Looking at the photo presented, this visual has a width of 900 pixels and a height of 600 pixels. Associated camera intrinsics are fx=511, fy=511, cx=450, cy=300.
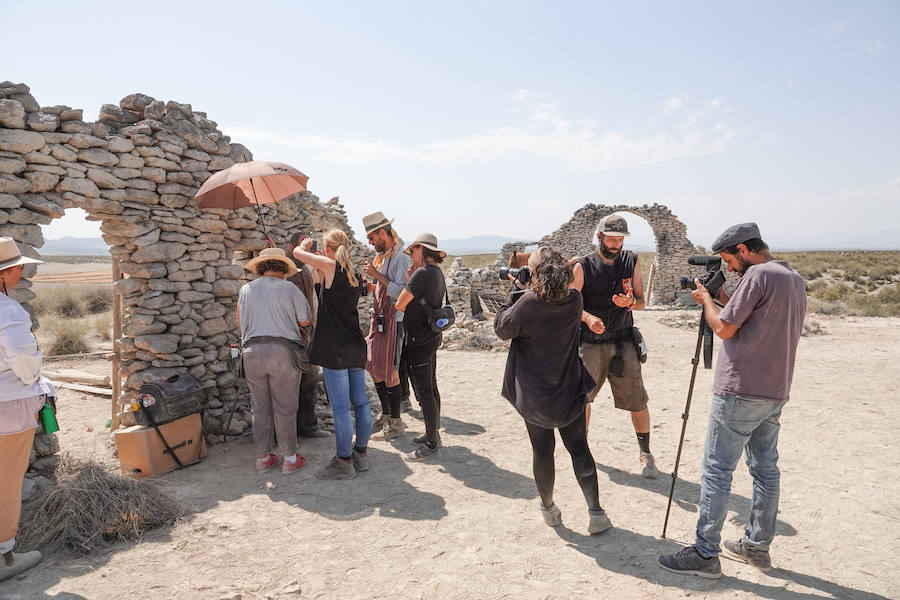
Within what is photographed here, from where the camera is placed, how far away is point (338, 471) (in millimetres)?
4590

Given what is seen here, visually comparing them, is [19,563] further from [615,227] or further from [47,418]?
[615,227]

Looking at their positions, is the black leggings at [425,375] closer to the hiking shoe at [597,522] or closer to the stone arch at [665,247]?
the hiking shoe at [597,522]

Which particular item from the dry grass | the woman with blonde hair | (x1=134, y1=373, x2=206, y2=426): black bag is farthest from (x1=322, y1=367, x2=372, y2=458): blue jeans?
(x1=134, y1=373, x2=206, y2=426): black bag

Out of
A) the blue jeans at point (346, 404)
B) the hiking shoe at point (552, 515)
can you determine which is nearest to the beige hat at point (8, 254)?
the blue jeans at point (346, 404)

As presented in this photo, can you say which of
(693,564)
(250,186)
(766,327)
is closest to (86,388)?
(250,186)

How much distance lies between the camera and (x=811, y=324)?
505 inches

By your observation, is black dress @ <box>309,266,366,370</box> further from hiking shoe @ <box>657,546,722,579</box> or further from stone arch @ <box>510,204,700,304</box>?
stone arch @ <box>510,204,700,304</box>

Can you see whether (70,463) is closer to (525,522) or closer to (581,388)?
(525,522)

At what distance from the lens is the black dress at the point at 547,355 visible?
3.25 metres

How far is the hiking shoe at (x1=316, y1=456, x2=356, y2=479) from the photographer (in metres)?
4.58

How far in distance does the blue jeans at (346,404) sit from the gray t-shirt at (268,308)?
1.82ft

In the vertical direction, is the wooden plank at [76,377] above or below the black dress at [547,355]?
below

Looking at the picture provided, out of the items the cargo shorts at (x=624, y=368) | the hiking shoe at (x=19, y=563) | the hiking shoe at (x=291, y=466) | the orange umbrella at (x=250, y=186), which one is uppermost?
the orange umbrella at (x=250, y=186)

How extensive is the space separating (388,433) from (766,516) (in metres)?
3.63
